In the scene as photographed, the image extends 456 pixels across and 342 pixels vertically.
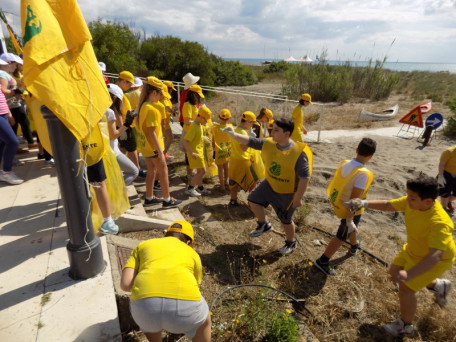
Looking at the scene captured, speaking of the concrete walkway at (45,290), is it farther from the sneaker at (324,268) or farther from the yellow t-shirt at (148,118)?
the sneaker at (324,268)

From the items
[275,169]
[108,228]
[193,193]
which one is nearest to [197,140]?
[193,193]

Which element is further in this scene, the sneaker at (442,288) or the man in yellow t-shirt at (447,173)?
the man in yellow t-shirt at (447,173)

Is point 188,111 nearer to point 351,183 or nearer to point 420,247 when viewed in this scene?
point 351,183

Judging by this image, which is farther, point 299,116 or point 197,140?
point 299,116

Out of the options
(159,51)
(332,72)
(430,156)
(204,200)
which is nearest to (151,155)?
(204,200)

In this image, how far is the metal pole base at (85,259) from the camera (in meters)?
2.40

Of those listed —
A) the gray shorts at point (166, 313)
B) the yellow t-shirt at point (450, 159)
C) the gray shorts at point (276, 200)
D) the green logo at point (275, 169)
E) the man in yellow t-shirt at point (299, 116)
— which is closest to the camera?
the gray shorts at point (166, 313)

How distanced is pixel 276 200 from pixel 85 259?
2103mm

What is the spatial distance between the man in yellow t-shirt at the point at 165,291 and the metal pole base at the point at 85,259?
26.4 inches

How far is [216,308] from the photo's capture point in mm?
2811

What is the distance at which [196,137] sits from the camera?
16.0 ft

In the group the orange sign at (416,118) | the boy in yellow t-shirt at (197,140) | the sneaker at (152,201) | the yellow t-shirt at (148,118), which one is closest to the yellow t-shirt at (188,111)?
the boy in yellow t-shirt at (197,140)

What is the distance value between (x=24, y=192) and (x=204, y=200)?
2641mm

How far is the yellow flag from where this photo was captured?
180 cm
